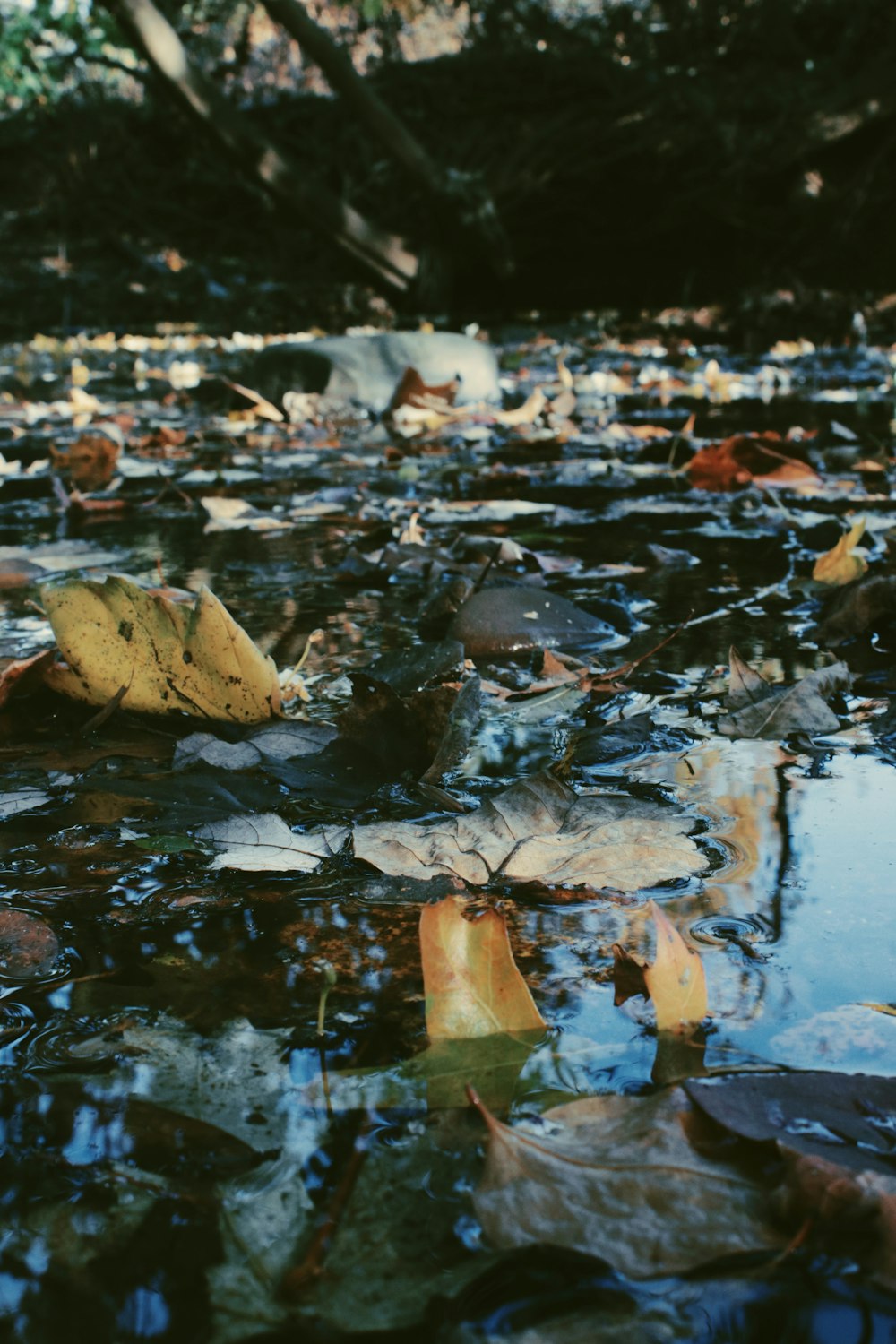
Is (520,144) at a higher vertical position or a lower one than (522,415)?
higher

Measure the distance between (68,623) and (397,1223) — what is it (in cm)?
75

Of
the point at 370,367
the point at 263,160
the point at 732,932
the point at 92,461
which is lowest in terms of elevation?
the point at 732,932

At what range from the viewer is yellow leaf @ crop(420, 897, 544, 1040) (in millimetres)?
621

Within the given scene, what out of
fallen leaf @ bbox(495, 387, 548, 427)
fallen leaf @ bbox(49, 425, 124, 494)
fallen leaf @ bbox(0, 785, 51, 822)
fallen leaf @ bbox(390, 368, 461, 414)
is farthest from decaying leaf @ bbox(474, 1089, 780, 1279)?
fallen leaf @ bbox(390, 368, 461, 414)

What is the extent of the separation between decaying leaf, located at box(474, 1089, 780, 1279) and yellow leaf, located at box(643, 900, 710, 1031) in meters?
0.08

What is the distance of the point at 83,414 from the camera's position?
4.38m

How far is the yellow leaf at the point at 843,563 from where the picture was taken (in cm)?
162

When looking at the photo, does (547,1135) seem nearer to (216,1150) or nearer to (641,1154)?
(641,1154)

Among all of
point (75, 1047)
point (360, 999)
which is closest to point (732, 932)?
point (360, 999)

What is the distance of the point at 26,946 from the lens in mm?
746

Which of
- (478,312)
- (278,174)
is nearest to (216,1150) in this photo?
(278,174)

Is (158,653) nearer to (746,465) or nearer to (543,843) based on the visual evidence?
(543,843)

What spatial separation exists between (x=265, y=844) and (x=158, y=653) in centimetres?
33

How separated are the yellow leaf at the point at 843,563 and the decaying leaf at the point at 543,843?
83cm
